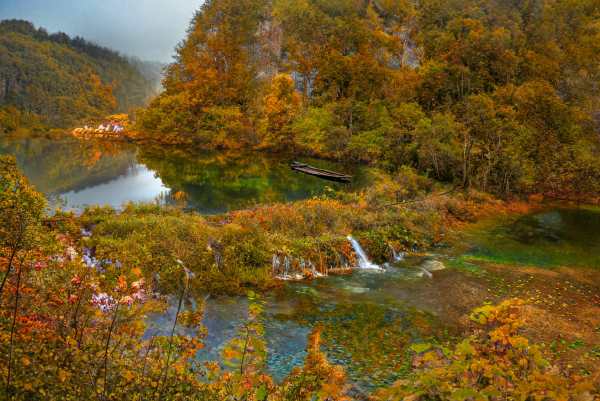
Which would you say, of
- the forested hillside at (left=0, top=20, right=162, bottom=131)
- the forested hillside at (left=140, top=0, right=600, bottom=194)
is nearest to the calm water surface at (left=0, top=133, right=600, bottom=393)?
the forested hillside at (left=140, top=0, right=600, bottom=194)

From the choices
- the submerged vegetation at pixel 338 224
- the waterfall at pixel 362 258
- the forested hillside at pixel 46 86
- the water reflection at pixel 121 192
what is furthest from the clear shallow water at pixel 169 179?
the forested hillside at pixel 46 86

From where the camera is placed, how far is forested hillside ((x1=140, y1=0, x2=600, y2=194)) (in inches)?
1409

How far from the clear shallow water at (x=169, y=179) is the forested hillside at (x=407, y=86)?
23.3 ft

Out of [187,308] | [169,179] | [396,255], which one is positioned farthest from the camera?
[169,179]

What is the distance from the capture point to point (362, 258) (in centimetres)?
1792

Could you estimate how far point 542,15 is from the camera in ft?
210

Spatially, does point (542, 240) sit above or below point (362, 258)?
above

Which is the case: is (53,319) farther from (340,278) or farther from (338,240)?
(338,240)

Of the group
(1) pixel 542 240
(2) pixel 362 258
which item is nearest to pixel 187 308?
(2) pixel 362 258

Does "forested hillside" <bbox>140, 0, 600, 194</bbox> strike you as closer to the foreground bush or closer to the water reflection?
the water reflection

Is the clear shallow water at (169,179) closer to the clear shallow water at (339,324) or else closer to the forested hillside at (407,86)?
the forested hillside at (407,86)

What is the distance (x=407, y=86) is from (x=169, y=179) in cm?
3159

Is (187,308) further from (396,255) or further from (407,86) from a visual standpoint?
(407,86)

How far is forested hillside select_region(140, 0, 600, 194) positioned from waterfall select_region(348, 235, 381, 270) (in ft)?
56.4
